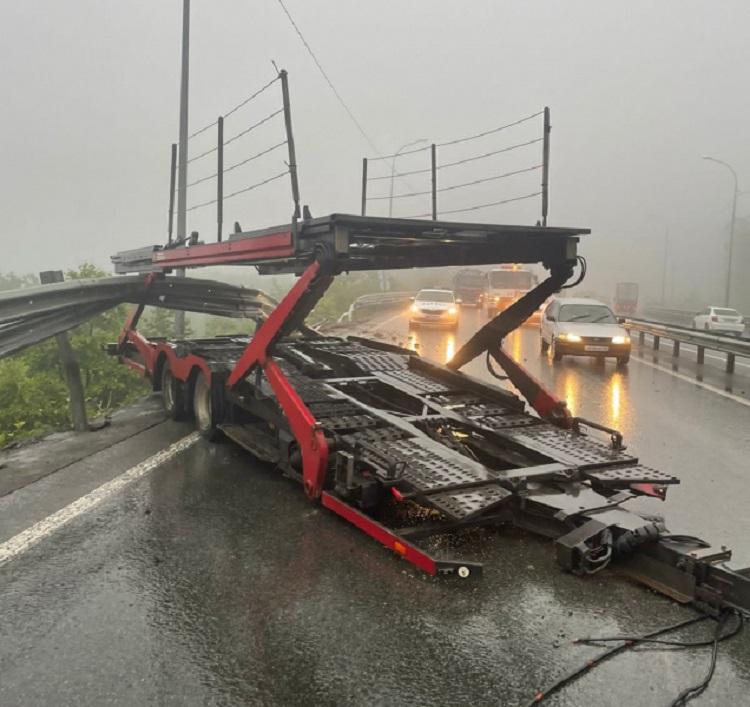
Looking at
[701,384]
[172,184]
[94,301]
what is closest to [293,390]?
[94,301]

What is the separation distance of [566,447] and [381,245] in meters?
3.08

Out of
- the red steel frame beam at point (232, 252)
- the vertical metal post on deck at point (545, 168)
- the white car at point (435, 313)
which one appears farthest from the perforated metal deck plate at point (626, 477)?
the white car at point (435, 313)

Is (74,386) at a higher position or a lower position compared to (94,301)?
lower

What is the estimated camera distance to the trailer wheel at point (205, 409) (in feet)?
24.5

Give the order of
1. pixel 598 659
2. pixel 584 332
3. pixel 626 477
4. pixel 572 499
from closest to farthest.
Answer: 1. pixel 598 659
2. pixel 572 499
3. pixel 626 477
4. pixel 584 332

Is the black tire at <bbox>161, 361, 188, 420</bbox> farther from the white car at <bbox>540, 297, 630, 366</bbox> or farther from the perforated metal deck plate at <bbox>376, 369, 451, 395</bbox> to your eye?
the white car at <bbox>540, 297, 630, 366</bbox>

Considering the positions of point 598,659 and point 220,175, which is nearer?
point 598,659

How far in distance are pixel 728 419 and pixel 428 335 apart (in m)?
13.8

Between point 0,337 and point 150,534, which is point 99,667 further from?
point 0,337

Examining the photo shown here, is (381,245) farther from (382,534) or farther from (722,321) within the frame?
(722,321)

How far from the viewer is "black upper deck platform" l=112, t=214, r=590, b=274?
→ 18.6 feet

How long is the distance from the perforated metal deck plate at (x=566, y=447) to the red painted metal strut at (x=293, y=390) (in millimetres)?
1724

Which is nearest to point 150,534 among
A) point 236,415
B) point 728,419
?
point 236,415

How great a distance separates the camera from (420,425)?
5.89m
